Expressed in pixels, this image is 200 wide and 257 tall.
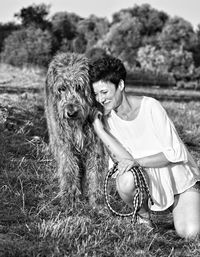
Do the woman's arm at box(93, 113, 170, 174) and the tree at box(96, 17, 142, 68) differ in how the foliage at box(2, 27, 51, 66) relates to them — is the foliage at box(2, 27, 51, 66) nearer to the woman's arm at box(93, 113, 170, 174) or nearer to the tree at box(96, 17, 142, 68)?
the tree at box(96, 17, 142, 68)

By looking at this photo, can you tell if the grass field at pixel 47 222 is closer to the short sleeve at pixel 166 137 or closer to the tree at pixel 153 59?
the short sleeve at pixel 166 137

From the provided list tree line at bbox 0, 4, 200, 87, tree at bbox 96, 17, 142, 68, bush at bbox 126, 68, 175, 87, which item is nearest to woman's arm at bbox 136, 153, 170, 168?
tree line at bbox 0, 4, 200, 87

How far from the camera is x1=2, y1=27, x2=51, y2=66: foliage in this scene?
64.7 ft

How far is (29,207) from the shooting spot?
14.3 ft

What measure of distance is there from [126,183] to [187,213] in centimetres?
61

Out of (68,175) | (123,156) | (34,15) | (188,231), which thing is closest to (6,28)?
(34,15)

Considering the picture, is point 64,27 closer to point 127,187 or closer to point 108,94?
point 108,94

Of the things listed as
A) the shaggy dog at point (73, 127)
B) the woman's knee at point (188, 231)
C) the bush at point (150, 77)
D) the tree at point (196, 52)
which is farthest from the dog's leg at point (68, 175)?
the tree at point (196, 52)

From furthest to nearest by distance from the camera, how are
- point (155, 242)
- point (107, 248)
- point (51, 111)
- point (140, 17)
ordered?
1. point (140, 17)
2. point (51, 111)
3. point (155, 242)
4. point (107, 248)

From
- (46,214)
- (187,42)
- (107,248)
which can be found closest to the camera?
(107,248)

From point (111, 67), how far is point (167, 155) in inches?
35.4

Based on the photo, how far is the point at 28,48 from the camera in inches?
805

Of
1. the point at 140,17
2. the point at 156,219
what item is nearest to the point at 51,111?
the point at 156,219

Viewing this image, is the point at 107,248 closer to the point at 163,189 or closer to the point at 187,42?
the point at 163,189
